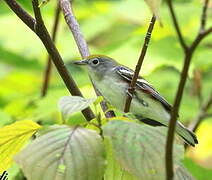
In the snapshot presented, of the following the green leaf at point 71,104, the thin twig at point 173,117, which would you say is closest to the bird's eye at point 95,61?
the green leaf at point 71,104

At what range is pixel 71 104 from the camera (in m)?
1.23

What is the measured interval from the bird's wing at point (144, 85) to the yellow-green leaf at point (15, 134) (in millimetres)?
1397

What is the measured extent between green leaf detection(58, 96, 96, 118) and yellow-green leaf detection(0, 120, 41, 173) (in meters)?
0.12

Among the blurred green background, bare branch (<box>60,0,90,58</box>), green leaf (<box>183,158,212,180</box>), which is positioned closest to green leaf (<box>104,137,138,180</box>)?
bare branch (<box>60,0,90,58</box>)

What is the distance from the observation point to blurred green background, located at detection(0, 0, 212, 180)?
2.64 m

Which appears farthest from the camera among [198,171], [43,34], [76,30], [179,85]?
[198,171]

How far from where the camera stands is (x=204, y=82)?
3.43 metres

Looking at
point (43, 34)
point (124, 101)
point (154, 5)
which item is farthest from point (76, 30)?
point (154, 5)

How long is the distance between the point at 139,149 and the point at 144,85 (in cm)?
156

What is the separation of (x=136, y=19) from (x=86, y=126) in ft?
7.92

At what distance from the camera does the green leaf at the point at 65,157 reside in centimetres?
117

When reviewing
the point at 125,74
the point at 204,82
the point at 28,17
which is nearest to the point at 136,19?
the point at 204,82

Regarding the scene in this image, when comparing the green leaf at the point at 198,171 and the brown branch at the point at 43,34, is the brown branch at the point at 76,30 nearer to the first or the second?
the brown branch at the point at 43,34

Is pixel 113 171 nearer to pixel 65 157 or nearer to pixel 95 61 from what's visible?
pixel 65 157
